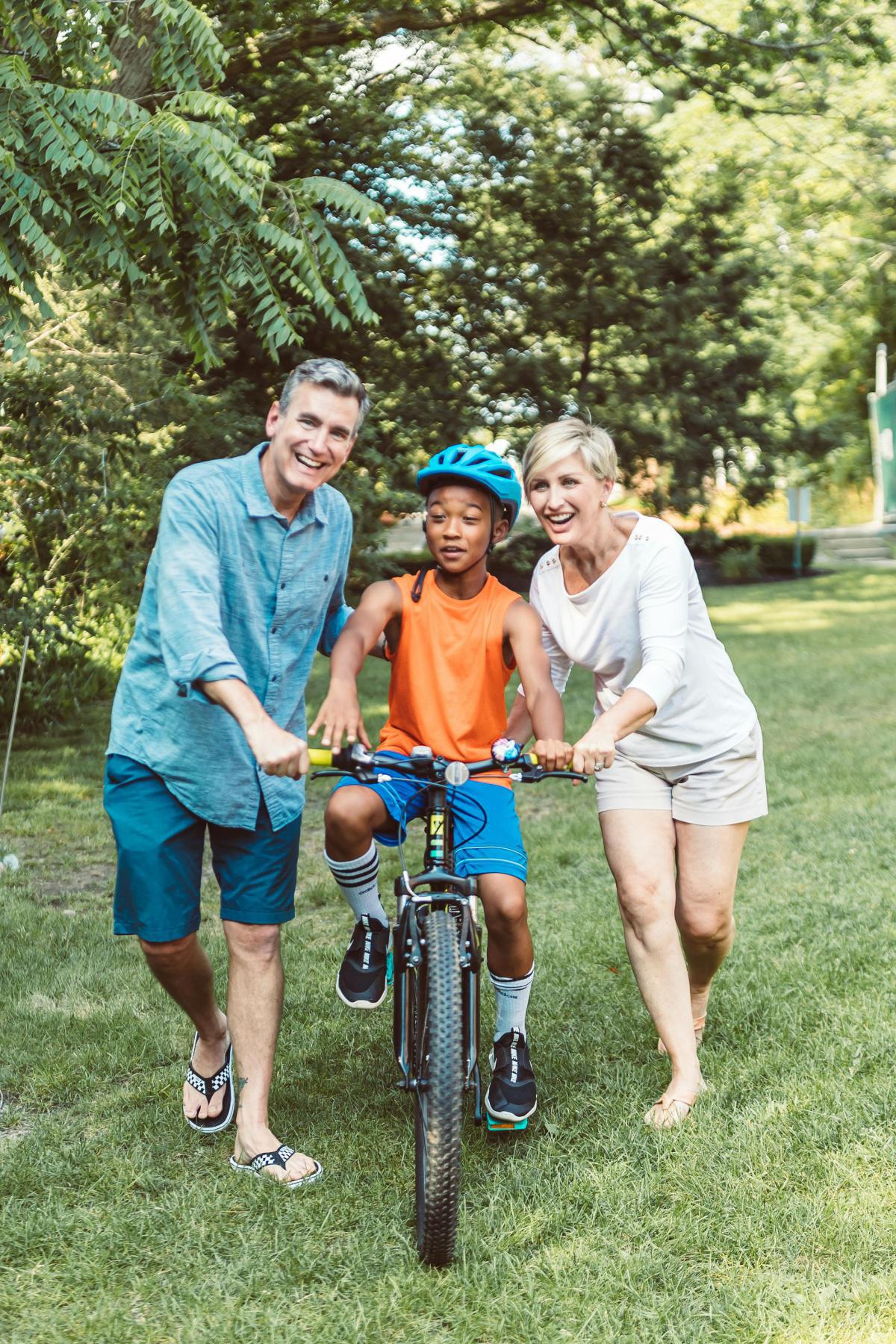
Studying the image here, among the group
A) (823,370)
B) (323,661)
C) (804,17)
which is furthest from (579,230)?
(823,370)

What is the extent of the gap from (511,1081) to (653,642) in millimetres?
1378

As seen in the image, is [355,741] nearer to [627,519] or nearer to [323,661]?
[627,519]

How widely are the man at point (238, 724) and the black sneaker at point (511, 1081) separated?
0.56 m

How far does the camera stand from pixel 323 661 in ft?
59.5

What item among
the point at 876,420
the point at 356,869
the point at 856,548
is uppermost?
the point at 876,420

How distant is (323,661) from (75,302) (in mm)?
8152

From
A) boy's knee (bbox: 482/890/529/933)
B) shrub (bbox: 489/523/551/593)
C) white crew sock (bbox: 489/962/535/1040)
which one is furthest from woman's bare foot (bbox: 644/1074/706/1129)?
shrub (bbox: 489/523/551/593)

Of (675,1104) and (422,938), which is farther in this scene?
(675,1104)

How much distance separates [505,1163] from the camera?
393cm

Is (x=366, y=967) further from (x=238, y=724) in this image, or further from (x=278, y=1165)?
(x=238, y=724)

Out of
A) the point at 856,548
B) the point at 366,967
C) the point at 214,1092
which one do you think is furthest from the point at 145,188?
the point at 856,548

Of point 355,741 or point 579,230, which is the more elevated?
point 579,230

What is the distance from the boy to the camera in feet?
12.8

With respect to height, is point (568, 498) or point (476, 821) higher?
point (568, 498)
